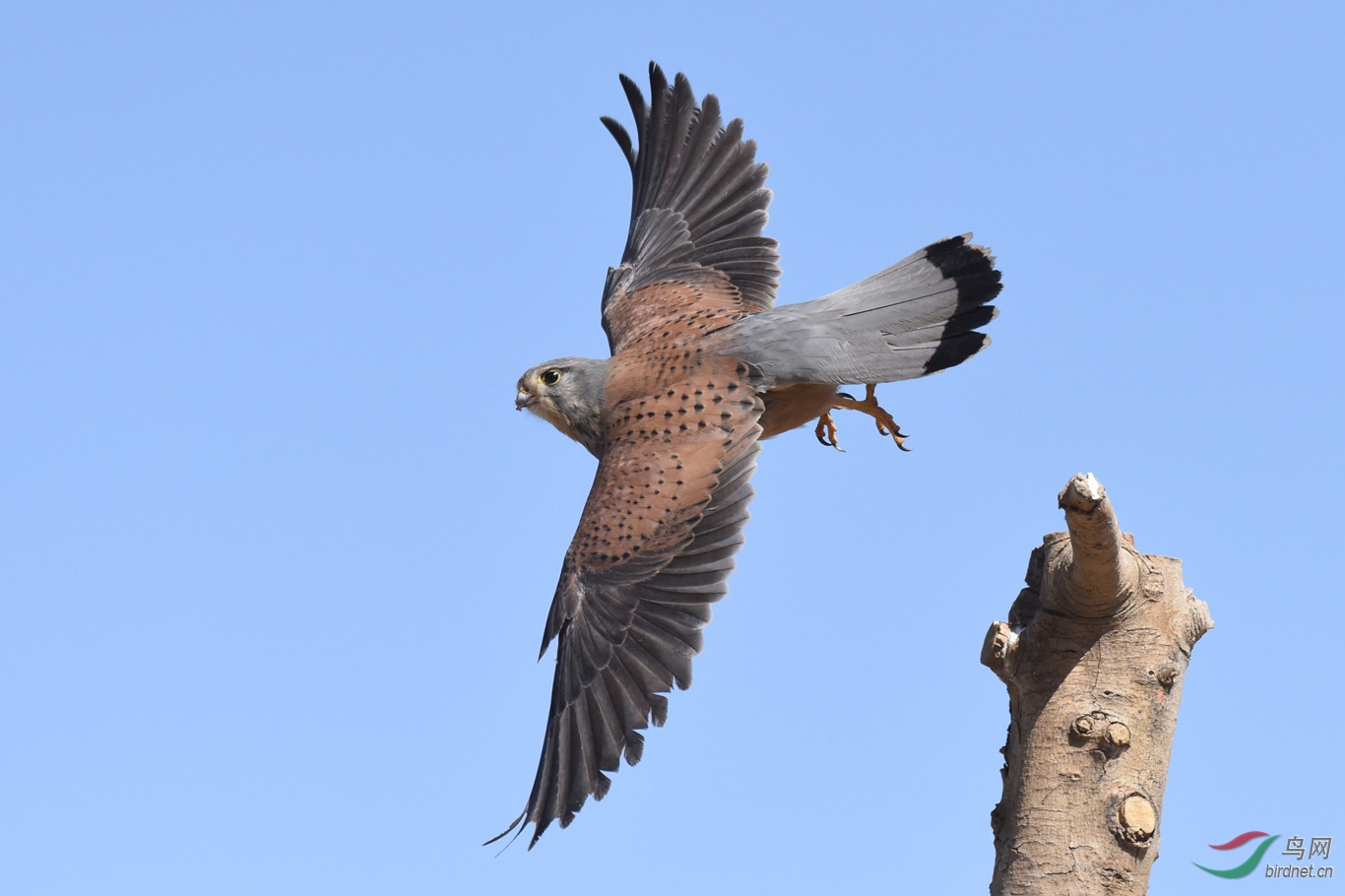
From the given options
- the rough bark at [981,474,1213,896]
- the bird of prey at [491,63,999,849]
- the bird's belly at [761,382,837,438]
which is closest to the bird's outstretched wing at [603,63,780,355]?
the bird of prey at [491,63,999,849]

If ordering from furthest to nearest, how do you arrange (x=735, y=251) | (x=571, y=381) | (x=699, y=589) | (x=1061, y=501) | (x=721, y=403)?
(x=735, y=251) < (x=571, y=381) < (x=721, y=403) < (x=699, y=589) < (x=1061, y=501)

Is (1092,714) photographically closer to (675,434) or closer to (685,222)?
(675,434)

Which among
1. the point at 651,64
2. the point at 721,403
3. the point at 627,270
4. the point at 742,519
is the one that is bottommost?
the point at 742,519

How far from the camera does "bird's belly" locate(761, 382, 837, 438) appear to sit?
5.48m

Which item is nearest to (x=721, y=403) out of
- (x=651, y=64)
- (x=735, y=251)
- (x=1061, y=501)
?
(x=735, y=251)

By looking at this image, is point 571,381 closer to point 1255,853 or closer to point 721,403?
point 721,403

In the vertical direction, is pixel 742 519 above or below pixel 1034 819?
above

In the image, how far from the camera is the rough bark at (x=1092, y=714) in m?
3.64

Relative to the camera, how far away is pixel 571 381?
5.77m

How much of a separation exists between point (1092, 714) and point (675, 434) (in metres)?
2.03

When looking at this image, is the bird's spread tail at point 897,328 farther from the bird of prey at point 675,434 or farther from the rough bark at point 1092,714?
the rough bark at point 1092,714

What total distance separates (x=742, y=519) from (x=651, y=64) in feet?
9.68

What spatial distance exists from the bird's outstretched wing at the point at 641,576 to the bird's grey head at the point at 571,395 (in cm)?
36

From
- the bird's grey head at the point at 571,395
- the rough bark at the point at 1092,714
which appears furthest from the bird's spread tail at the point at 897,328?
the rough bark at the point at 1092,714
